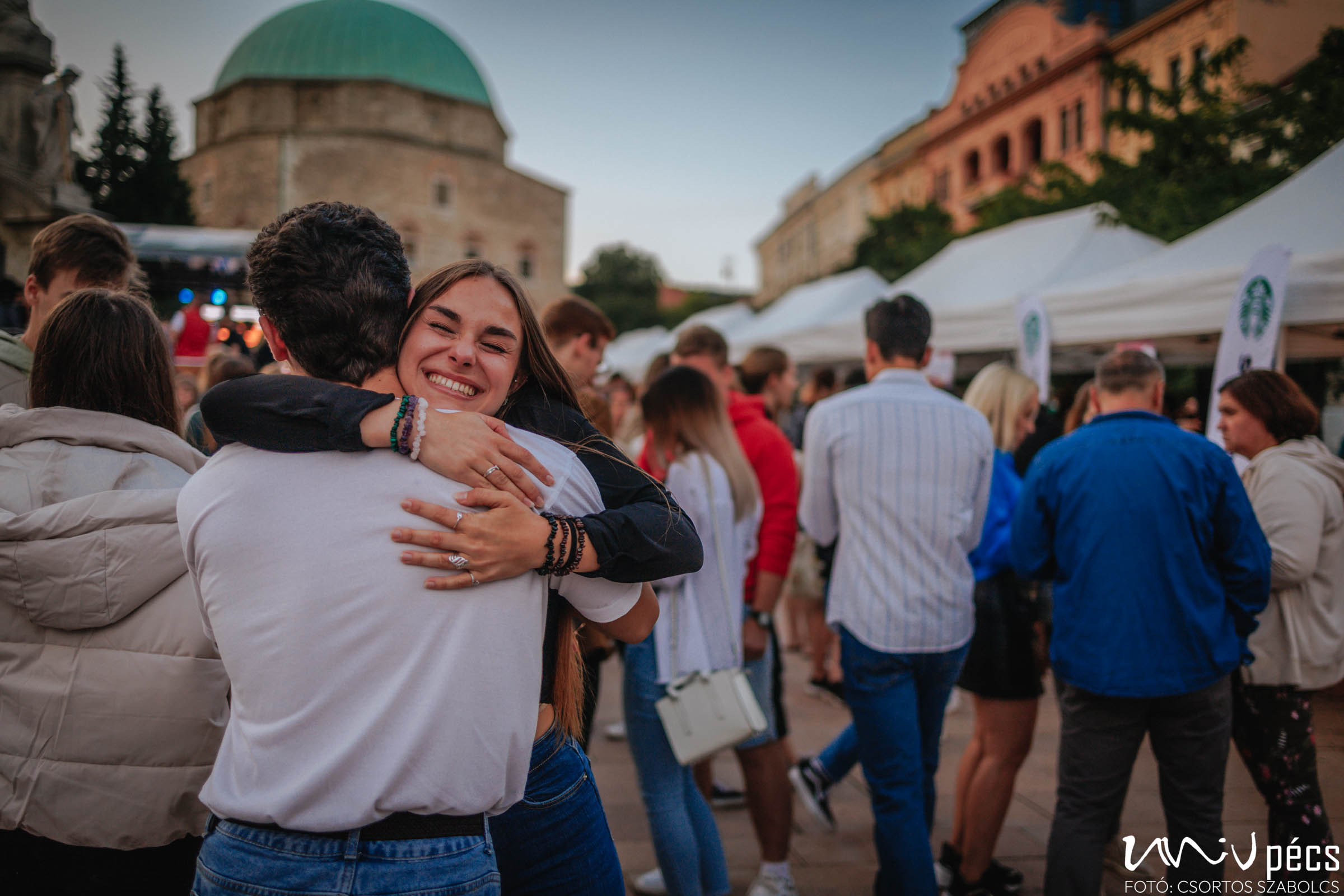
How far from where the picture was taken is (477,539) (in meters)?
1.30

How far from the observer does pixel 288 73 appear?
4438 centimetres

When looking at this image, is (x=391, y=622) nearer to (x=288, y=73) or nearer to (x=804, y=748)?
(x=804, y=748)

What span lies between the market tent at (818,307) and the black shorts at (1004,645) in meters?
6.82

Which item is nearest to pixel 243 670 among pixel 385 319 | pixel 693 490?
pixel 385 319

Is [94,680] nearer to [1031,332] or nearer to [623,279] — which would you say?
[1031,332]

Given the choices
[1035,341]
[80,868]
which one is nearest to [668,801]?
[80,868]

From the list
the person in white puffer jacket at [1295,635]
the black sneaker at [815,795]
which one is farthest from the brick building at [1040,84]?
the black sneaker at [815,795]

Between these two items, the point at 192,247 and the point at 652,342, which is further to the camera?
the point at 652,342

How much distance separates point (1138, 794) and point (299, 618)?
12.7ft

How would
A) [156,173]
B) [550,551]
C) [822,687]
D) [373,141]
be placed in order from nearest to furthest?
1. [550,551]
2. [822,687]
3. [156,173]
4. [373,141]

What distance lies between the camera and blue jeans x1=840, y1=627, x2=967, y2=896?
10.1 ft

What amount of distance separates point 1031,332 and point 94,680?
6.30 metres

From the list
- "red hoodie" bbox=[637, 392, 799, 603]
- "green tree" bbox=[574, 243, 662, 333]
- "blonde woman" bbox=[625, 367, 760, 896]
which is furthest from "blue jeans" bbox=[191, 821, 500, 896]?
"green tree" bbox=[574, 243, 662, 333]

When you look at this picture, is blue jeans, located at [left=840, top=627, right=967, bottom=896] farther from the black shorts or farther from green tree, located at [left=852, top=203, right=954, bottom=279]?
green tree, located at [left=852, top=203, right=954, bottom=279]
